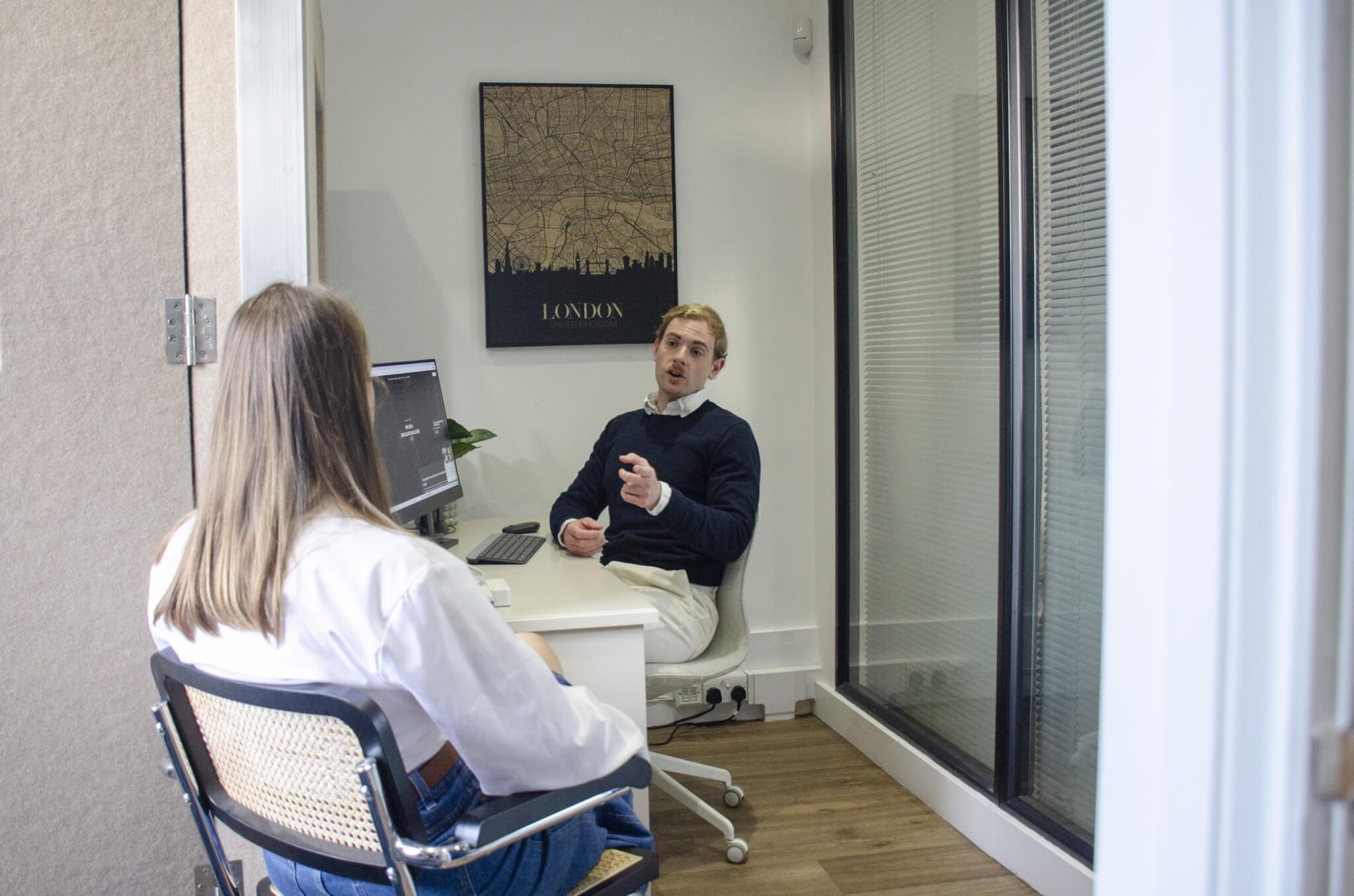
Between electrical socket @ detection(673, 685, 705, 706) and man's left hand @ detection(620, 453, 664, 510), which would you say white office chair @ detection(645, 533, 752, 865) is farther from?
electrical socket @ detection(673, 685, 705, 706)

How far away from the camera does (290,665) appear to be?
3.56 ft

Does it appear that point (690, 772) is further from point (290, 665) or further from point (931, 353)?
point (290, 665)

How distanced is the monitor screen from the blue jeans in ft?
→ 3.10

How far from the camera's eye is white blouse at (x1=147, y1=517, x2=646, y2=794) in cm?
104

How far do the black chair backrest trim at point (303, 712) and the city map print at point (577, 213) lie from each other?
2276 mm

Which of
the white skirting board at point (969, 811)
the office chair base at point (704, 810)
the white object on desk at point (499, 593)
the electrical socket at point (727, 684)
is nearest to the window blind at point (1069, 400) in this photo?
the white skirting board at point (969, 811)

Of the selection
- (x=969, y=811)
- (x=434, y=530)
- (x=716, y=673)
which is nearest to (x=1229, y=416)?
(x=716, y=673)

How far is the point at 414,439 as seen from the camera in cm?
243

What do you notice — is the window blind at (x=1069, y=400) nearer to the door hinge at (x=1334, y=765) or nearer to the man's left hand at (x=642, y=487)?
the man's left hand at (x=642, y=487)

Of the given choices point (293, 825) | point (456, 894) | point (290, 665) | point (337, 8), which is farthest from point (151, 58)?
point (337, 8)

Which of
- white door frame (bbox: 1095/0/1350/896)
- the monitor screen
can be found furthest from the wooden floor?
white door frame (bbox: 1095/0/1350/896)

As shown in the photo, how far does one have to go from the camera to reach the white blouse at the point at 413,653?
1.04 meters

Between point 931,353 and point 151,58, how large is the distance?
2.01 metres

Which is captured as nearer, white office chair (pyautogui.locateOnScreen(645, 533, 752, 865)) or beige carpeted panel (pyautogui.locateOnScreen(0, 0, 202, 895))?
beige carpeted panel (pyautogui.locateOnScreen(0, 0, 202, 895))
